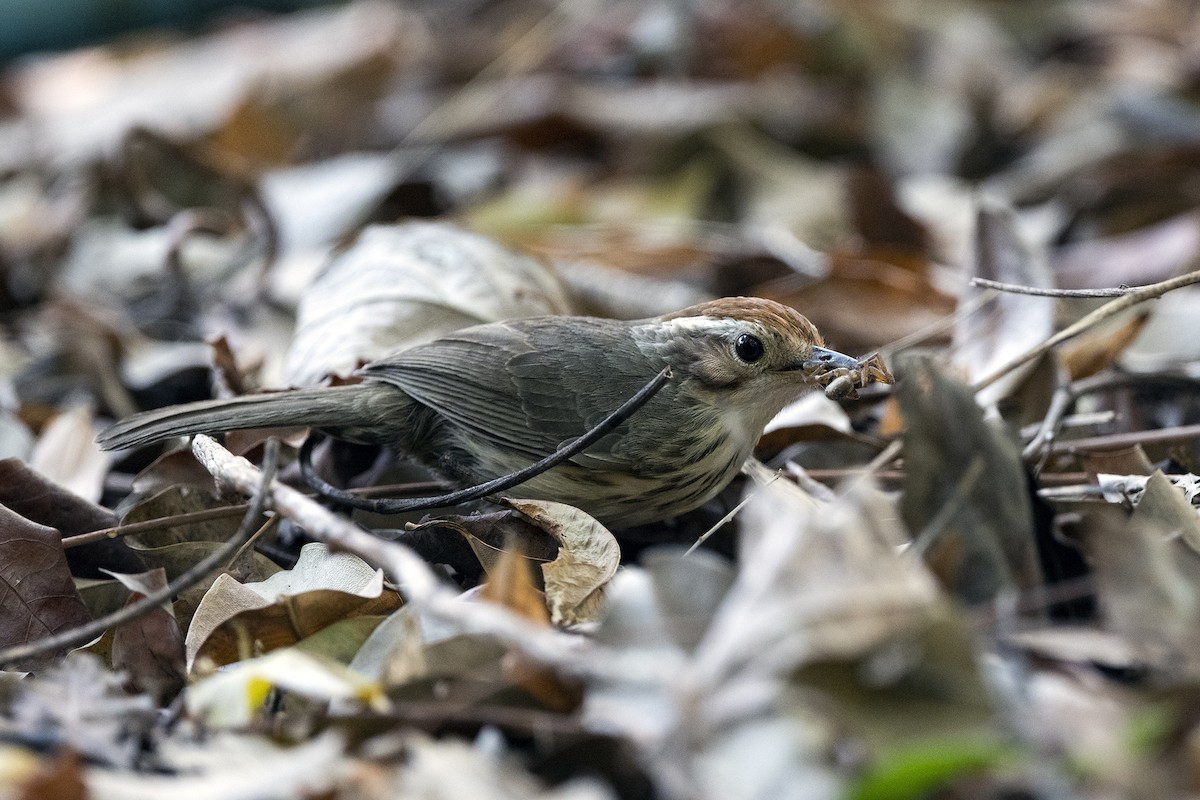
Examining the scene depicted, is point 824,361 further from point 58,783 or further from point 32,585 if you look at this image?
point 58,783

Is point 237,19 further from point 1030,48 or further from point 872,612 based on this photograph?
point 872,612

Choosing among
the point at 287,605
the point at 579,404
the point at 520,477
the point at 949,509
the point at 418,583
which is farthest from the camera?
the point at 579,404

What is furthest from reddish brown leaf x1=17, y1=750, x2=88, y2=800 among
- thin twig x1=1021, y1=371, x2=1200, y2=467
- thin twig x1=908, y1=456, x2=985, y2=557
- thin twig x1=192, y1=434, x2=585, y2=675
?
thin twig x1=1021, y1=371, x2=1200, y2=467

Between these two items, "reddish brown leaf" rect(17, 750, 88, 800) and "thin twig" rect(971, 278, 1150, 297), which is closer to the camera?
"reddish brown leaf" rect(17, 750, 88, 800)

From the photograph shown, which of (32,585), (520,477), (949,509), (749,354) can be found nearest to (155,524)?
(32,585)

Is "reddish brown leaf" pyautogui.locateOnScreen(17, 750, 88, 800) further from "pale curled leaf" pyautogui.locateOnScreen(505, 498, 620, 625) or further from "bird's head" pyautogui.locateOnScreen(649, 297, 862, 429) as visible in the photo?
"bird's head" pyautogui.locateOnScreen(649, 297, 862, 429)

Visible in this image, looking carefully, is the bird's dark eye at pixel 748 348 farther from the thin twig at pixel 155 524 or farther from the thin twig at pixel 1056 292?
the thin twig at pixel 155 524

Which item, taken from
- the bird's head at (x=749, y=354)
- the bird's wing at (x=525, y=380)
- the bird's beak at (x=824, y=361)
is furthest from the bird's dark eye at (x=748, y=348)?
the bird's wing at (x=525, y=380)
